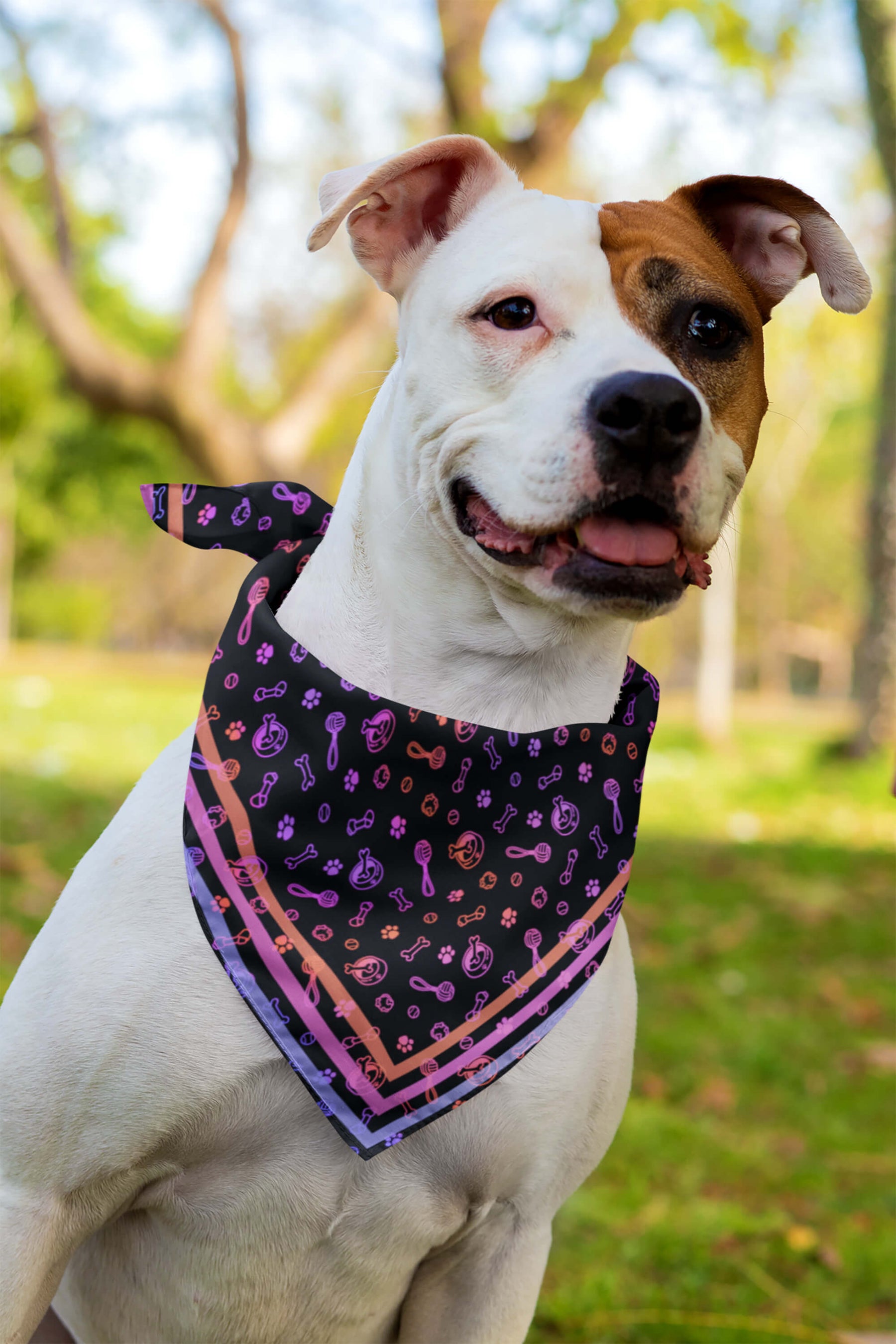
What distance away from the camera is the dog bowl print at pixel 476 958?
7.20 ft

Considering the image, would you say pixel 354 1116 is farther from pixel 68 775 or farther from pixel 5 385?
pixel 5 385

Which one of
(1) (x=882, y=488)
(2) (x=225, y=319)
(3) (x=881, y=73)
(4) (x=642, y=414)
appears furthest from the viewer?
(2) (x=225, y=319)

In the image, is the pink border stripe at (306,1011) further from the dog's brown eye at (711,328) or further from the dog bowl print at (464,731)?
the dog's brown eye at (711,328)

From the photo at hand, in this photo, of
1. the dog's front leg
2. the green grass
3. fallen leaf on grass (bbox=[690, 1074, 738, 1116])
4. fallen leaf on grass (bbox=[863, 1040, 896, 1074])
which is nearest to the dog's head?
the dog's front leg

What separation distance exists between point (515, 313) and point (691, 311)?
320 mm

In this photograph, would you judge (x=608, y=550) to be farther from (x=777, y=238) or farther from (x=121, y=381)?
→ (x=121, y=381)

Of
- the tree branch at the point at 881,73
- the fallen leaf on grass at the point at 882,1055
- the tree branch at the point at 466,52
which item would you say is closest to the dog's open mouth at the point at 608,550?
the fallen leaf on grass at the point at 882,1055

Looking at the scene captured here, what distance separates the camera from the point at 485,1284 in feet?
7.23

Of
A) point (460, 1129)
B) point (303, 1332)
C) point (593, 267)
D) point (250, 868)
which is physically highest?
point (593, 267)

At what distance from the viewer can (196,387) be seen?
9648mm

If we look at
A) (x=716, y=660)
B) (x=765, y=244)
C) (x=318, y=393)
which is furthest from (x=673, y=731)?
(x=765, y=244)

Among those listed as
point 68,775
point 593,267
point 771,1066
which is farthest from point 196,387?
point 593,267

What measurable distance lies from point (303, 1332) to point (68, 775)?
23.1ft

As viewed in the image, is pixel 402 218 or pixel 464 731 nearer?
pixel 464 731
